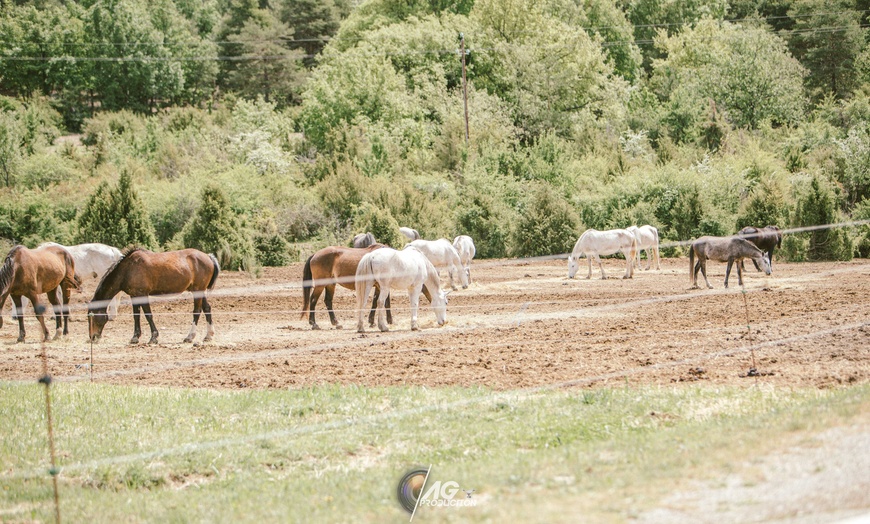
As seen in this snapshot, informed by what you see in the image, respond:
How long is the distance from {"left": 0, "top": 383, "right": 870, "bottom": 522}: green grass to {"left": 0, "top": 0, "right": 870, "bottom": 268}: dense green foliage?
22371mm

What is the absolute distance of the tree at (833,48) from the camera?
64375 mm

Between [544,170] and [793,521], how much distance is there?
39.1m

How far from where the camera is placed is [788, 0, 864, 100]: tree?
211 feet

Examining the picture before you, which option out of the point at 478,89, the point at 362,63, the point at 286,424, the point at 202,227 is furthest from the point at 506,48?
the point at 286,424

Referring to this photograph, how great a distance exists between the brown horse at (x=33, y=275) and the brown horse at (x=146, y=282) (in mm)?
1010

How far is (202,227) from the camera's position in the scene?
32.8m

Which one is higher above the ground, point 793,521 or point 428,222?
point 428,222

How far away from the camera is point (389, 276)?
16875 millimetres

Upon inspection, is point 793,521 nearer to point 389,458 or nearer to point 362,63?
point 389,458

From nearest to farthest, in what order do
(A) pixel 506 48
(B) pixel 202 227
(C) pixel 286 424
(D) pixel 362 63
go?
(C) pixel 286 424 → (B) pixel 202 227 → (D) pixel 362 63 → (A) pixel 506 48

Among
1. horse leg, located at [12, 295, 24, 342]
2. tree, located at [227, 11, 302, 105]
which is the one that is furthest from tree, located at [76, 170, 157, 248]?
tree, located at [227, 11, 302, 105]

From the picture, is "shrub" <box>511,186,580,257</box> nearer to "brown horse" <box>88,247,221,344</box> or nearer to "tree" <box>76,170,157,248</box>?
"tree" <box>76,170,157,248</box>

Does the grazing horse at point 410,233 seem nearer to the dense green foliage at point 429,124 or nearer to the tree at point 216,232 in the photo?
the dense green foliage at point 429,124

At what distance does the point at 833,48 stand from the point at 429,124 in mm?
31344
